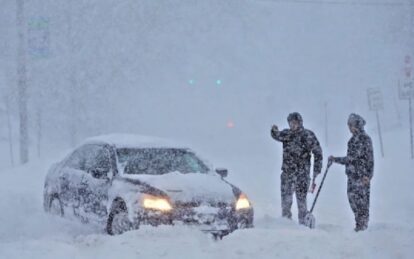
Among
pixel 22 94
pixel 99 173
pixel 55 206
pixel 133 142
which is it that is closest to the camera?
pixel 99 173

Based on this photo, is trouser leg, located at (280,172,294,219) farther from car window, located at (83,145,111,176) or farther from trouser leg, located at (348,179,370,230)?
car window, located at (83,145,111,176)

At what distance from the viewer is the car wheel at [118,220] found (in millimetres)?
8195

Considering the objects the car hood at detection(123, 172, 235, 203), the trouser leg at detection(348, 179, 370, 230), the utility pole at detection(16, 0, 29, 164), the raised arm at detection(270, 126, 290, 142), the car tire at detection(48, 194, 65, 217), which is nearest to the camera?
the car hood at detection(123, 172, 235, 203)

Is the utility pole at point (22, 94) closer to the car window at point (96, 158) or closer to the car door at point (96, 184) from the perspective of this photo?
the car window at point (96, 158)

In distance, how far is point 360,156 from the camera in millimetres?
9109

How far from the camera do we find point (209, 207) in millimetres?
8117

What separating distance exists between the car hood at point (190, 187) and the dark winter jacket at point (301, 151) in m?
1.53

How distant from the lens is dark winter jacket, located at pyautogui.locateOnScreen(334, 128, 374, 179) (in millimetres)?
9086

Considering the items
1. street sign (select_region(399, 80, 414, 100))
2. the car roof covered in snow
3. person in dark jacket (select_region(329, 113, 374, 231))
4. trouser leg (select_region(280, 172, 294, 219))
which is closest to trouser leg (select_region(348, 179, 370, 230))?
person in dark jacket (select_region(329, 113, 374, 231))

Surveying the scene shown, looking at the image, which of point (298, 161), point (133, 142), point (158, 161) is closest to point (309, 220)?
point (298, 161)

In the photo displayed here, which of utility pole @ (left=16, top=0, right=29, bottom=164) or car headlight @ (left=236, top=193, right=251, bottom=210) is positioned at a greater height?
utility pole @ (left=16, top=0, right=29, bottom=164)

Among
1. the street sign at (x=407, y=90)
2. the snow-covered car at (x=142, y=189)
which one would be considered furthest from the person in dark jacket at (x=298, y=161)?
the street sign at (x=407, y=90)

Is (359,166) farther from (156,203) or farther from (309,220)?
(156,203)

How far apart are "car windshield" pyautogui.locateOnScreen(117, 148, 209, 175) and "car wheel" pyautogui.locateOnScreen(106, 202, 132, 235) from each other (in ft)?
1.99
